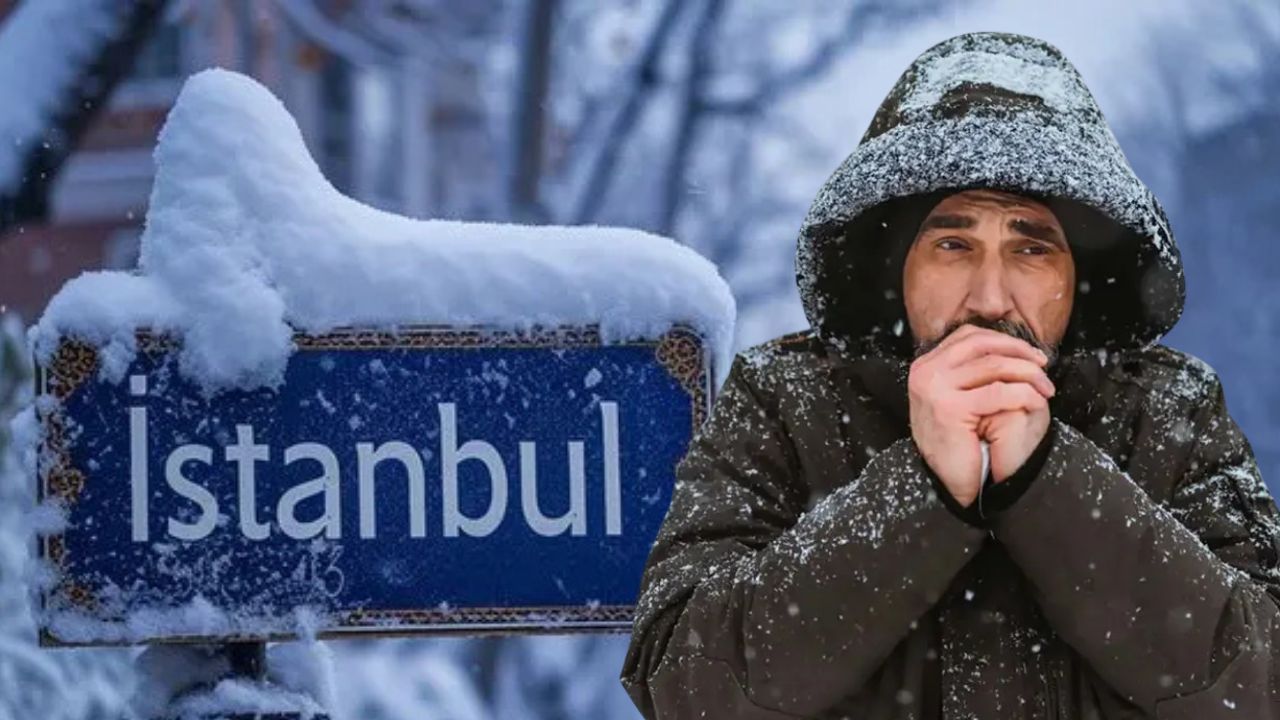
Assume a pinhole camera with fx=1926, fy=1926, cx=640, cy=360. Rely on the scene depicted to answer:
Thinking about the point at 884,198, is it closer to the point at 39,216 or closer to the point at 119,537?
the point at 119,537

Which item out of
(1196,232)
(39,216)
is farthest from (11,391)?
(1196,232)

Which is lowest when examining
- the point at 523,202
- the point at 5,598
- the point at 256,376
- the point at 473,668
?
the point at 473,668

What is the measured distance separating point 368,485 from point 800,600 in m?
0.90

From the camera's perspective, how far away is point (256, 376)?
2.58 meters

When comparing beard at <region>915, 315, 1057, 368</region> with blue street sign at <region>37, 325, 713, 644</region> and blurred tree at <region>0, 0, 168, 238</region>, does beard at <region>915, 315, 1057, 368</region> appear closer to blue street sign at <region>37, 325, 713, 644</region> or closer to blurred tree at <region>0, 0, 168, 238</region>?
blue street sign at <region>37, 325, 713, 644</region>

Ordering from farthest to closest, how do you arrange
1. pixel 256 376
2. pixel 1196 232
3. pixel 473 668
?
pixel 1196 232
pixel 473 668
pixel 256 376

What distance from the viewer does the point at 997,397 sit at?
1.82 m

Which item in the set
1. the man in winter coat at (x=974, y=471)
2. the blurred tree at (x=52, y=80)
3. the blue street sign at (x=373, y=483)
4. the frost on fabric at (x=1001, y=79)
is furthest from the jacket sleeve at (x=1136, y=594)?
the blurred tree at (x=52, y=80)

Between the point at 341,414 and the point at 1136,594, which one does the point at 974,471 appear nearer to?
the point at 1136,594

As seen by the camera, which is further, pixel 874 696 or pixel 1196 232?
pixel 1196 232

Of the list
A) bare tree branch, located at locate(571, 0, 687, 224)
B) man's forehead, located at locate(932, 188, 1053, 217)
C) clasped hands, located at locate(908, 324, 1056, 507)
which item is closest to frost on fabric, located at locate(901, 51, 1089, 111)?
man's forehead, located at locate(932, 188, 1053, 217)

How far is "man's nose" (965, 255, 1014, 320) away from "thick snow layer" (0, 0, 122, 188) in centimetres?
202

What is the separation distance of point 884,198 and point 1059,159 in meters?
0.20

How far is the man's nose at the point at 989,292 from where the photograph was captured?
2031mm
